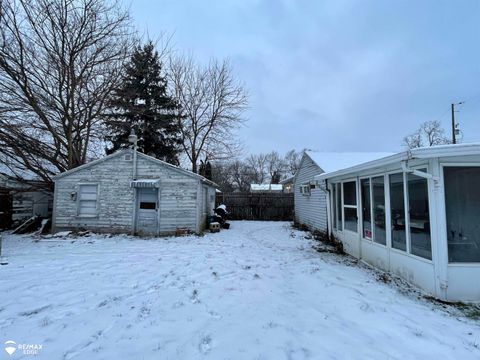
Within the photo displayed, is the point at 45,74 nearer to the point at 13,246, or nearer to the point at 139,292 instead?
the point at 13,246

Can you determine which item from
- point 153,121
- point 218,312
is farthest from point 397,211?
point 153,121

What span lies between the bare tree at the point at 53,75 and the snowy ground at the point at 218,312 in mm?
6874

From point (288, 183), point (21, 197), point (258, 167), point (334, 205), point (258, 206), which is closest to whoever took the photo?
point (334, 205)

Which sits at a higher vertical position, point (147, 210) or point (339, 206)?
point (339, 206)

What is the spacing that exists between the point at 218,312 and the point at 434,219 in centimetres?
364

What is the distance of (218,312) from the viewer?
3502 mm

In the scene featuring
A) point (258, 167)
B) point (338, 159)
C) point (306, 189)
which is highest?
point (258, 167)

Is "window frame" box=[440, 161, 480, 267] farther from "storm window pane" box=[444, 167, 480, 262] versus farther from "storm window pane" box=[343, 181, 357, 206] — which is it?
"storm window pane" box=[343, 181, 357, 206]

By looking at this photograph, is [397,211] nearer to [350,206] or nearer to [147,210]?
[350,206]

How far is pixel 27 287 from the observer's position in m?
4.39

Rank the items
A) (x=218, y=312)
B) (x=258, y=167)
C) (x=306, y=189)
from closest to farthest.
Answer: (x=218, y=312), (x=306, y=189), (x=258, y=167)

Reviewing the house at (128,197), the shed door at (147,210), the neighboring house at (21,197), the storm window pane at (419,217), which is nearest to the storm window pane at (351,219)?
the storm window pane at (419,217)

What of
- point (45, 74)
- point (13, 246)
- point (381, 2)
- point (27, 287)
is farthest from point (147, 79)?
point (27, 287)

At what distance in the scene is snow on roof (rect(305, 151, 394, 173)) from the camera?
425 inches
